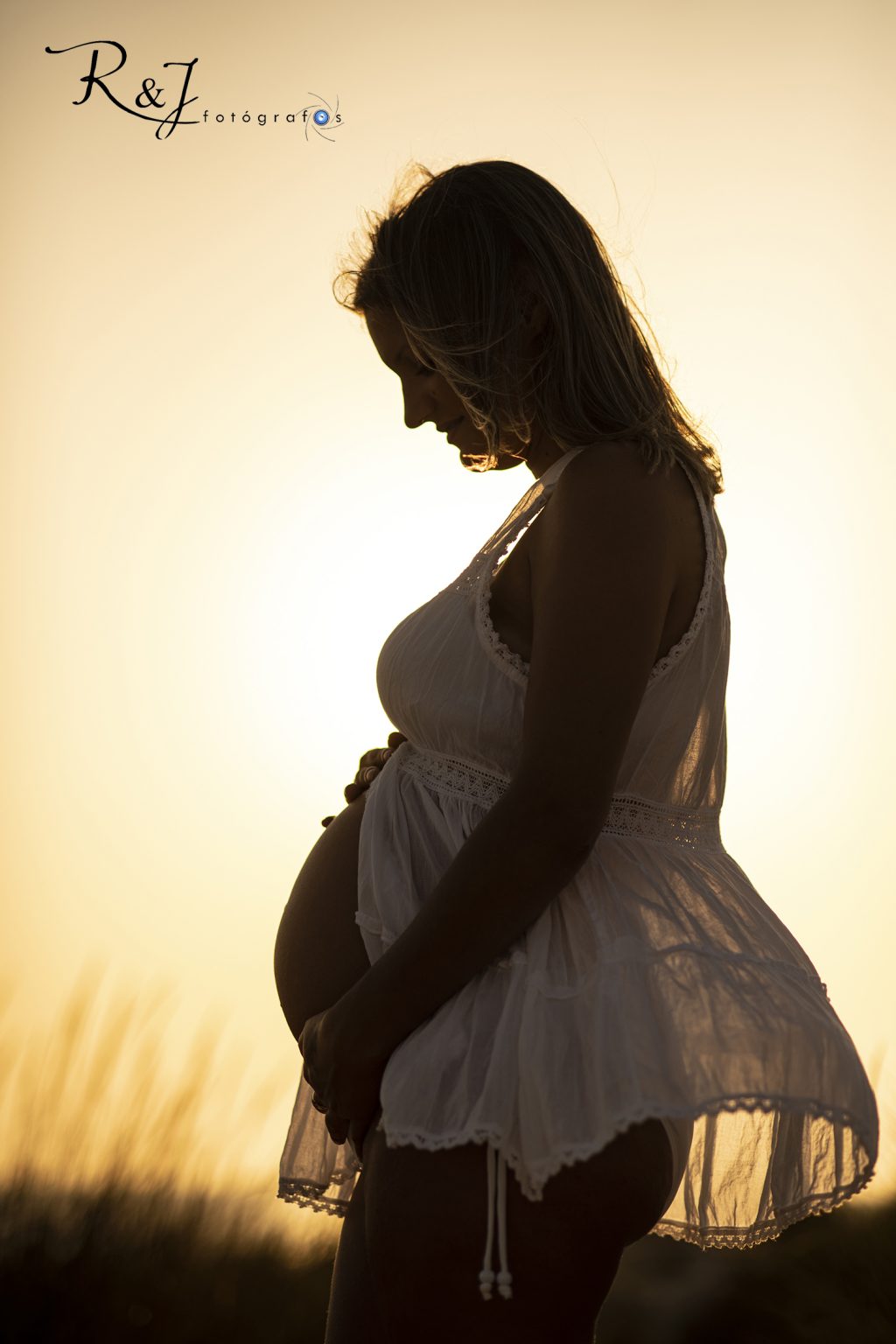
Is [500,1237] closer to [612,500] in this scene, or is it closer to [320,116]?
[612,500]

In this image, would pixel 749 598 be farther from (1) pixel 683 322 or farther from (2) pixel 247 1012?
(2) pixel 247 1012

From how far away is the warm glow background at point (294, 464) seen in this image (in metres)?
2.31

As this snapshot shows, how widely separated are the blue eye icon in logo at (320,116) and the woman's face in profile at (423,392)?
1299 millimetres

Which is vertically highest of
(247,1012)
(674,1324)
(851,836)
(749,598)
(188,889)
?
(749,598)

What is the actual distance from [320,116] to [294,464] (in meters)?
0.72

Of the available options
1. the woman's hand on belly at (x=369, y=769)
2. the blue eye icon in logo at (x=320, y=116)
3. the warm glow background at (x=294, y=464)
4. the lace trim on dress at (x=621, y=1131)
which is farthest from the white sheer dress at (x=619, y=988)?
the blue eye icon in logo at (x=320, y=116)

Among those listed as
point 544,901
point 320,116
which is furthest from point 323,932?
point 320,116

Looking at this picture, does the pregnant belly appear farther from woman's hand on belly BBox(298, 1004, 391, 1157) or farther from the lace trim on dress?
the lace trim on dress

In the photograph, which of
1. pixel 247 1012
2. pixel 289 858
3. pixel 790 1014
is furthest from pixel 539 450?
pixel 247 1012

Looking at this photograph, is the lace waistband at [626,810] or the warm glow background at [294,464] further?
the warm glow background at [294,464]

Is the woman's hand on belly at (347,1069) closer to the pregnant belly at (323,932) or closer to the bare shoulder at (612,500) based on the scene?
the pregnant belly at (323,932)

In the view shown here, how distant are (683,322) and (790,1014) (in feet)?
5.57

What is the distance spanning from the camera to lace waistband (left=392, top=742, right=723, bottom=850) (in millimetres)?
1112

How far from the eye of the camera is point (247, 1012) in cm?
235
